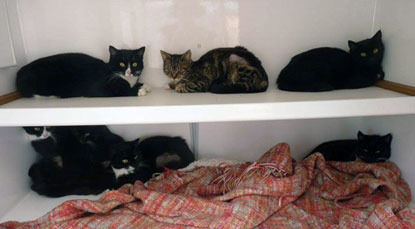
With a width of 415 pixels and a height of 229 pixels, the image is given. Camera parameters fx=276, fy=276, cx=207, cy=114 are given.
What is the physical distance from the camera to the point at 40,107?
2.87 feet

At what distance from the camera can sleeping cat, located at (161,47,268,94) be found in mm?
1149

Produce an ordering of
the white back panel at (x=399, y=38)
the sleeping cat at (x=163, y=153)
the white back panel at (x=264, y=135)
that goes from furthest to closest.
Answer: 1. the white back panel at (x=264, y=135)
2. the sleeping cat at (x=163, y=153)
3. the white back panel at (x=399, y=38)

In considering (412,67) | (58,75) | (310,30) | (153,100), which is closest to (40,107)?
(58,75)

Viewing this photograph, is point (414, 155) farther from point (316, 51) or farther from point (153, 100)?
point (153, 100)

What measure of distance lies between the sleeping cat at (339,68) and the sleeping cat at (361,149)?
247 millimetres

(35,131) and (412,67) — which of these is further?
(35,131)

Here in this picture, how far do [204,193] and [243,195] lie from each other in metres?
0.19

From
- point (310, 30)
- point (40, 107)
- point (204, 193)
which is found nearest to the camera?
point (40, 107)

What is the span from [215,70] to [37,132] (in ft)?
2.67

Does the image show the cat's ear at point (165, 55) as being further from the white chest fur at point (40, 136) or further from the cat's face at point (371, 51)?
the cat's face at point (371, 51)

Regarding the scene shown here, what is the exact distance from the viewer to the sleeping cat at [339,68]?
113 centimetres

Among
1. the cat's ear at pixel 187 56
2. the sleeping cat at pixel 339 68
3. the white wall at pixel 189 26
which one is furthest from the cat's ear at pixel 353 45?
the cat's ear at pixel 187 56

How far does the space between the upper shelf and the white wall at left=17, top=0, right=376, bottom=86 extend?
38 centimetres

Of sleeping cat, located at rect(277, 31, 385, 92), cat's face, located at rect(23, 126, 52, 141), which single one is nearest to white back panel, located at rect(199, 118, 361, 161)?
sleeping cat, located at rect(277, 31, 385, 92)
